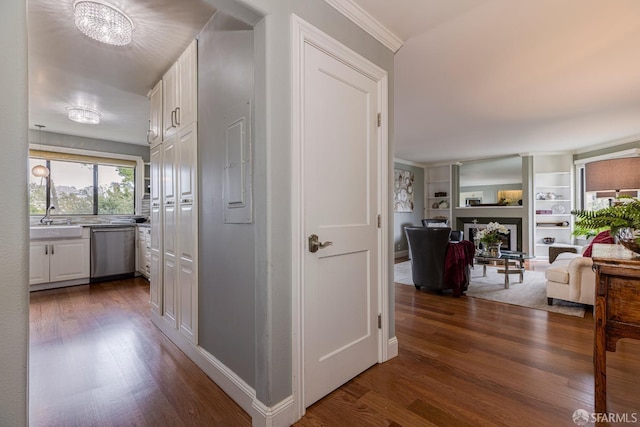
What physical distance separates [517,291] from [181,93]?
15.2 ft

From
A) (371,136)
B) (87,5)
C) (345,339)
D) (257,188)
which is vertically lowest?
(345,339)

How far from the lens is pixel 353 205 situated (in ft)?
6.31

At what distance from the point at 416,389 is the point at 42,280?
17.0 ft

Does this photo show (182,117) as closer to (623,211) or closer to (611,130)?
(623,211)

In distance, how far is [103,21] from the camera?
193 cm

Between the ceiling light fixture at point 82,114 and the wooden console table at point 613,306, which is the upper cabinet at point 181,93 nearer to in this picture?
the ceiling light fixture at point 82,114

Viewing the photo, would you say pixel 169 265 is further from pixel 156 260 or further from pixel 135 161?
pixel 135 161

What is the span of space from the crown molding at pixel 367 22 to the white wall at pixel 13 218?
1.51 meters

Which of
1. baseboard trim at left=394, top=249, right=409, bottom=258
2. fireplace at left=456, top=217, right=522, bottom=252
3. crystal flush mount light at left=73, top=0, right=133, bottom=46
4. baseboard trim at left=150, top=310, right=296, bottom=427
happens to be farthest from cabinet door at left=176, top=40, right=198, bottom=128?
fireplace at left=456, top=217, right=522, bottom=252

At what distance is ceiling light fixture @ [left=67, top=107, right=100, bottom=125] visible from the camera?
11.9ft

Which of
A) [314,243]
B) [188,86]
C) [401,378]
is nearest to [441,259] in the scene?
[401,378]

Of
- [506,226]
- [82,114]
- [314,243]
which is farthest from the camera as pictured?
[506,226]

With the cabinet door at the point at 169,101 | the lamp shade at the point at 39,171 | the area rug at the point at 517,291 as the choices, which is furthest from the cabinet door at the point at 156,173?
the area rug at the point at 517,291

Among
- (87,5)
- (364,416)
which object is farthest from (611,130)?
(87,5)
